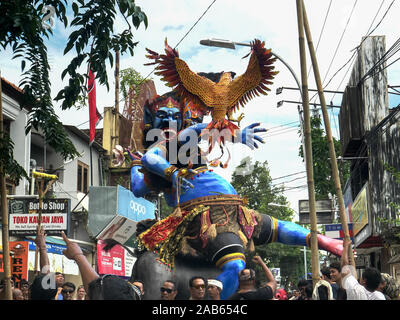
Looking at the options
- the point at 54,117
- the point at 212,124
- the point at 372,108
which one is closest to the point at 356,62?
the point at 372,108

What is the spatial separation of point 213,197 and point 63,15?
2602 mm

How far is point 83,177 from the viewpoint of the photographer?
2531cm

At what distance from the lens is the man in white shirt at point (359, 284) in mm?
4629

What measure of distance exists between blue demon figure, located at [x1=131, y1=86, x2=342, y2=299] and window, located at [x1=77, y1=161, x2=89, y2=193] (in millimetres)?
17898

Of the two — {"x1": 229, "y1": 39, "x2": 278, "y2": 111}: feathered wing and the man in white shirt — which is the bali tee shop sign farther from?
the man in white shirt

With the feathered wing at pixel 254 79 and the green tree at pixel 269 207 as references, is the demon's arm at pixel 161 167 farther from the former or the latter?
the green tree at pixel 269 207

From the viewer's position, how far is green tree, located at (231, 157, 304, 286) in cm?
2609

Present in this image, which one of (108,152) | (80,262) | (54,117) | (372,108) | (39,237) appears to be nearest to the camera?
(80,262)

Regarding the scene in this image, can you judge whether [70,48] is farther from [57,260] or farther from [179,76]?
[57,260]

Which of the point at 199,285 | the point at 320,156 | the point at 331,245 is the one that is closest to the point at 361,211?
the point at 320,156

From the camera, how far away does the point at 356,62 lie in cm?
1972

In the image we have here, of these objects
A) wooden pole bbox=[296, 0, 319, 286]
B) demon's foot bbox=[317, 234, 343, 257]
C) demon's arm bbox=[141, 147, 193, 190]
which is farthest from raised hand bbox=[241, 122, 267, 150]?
wooden pole bbox=[296, 0, 319, 286]

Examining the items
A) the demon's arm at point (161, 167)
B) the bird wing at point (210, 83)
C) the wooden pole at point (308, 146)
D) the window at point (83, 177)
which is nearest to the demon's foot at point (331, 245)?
the wooden pole at point (308, 146)

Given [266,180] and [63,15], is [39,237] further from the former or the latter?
[266,180]
